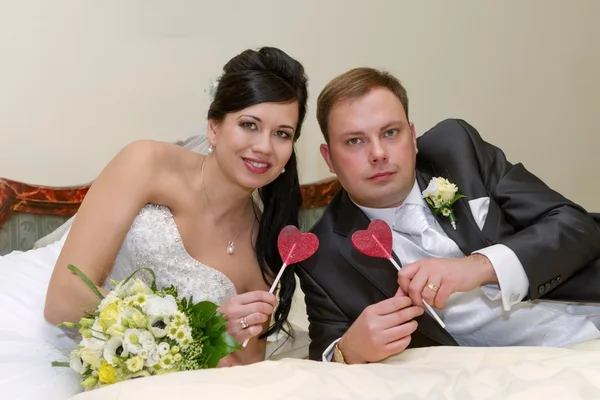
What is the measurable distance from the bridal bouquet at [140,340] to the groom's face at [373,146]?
0.72 meters

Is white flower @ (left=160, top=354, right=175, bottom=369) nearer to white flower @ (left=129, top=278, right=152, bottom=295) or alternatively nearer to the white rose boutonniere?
white flower @ (left=129, top=278, right=152, bottom=295)

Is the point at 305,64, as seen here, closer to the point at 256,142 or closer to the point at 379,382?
the point at 256,142

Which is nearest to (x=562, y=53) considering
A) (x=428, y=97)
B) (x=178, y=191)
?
(x=428, y=97)

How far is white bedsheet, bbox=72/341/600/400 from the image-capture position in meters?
1.29

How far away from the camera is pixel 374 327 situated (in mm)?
1724

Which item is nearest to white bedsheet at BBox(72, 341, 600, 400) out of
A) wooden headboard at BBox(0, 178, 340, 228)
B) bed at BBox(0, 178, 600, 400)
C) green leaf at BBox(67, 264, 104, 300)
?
bed at BBox(0, 178, 600, 400)

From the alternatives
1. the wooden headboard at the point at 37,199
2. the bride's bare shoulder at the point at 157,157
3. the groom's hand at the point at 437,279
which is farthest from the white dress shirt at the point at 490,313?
the wooden headboard at the point at 37,199

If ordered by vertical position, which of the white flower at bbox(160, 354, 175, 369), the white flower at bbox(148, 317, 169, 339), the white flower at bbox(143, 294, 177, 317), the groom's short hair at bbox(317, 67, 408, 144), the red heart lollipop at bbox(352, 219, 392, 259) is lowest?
the white flower at bbox(160, 354, 175, 369)

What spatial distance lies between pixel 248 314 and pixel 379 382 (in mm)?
517

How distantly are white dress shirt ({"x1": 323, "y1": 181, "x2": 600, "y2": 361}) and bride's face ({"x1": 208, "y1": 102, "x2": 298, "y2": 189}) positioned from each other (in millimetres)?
494

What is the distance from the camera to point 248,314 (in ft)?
5.84

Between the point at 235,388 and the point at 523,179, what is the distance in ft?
4.28

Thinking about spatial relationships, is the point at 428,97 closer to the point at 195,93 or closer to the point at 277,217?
the point at 195,93

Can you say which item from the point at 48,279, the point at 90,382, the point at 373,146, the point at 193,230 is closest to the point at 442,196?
the point at 373,146
